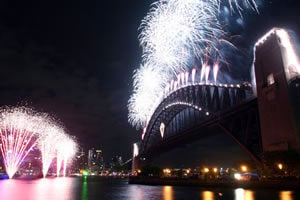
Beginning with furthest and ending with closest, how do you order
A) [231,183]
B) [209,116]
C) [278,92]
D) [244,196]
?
[209,116]
[231,183]
[278,92]
[244,196]

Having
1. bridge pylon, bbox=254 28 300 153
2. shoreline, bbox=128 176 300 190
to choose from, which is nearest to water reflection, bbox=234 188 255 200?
shoreline, bbox=128 176 300 190

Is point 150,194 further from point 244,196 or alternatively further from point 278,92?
point 278,92

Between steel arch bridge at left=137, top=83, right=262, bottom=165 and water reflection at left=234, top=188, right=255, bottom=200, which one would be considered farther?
steel arch bridge at left=137, top=83, right=262, bottom=165

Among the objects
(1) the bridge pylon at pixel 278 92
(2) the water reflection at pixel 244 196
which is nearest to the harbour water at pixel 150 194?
(2) the water reflection at pixel 244 196

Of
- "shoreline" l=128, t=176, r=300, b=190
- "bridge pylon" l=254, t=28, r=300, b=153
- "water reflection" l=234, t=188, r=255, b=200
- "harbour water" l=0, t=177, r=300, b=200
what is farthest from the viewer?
"bridge pylon" l=254, t=28, r=300, b=153

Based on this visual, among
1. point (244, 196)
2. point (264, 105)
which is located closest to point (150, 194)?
point (244, 196)

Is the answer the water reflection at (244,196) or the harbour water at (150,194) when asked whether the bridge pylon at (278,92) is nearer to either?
the harbour water at (150,194)

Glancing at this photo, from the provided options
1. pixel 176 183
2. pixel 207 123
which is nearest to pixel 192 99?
pixel 207 123

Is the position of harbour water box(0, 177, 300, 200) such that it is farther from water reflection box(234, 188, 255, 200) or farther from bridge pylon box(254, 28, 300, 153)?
bridge pylon box(254, 28, 300, 153)

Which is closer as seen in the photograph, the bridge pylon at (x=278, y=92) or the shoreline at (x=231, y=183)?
the shoreline at (x=231, y=183)
